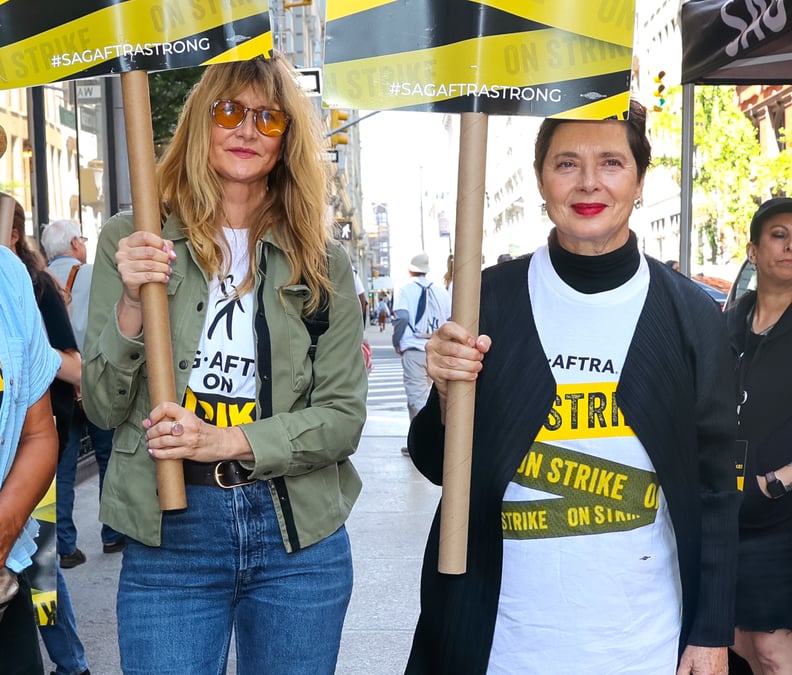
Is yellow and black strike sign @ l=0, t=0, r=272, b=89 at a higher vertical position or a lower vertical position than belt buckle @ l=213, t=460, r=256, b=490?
higher

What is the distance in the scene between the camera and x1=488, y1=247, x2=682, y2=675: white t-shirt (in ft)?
8.13

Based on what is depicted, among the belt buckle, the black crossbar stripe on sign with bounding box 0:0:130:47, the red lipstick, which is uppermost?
the black crossbar stripe on sign with bounding box 0:0:130:47

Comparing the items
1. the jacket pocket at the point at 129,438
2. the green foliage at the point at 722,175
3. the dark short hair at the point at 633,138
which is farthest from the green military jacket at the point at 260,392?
the green foliage at the point at 722,175

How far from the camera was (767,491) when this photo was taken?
369 cm

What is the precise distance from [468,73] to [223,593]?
4.41 ft

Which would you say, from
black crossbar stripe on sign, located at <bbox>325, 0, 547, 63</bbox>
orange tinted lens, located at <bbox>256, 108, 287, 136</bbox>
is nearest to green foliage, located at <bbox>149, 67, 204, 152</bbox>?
orange tinted lens, located at <bbox>256, 108, 287, 136</bbox>

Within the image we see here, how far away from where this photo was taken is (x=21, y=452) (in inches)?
94.3

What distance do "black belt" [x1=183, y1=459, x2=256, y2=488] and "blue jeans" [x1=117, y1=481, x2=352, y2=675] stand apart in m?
0.02

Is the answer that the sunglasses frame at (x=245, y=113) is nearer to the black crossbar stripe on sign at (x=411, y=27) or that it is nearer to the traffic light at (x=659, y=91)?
the black crossbar stripe on sign at (x=411, y=27)

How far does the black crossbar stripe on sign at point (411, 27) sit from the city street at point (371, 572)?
4.55ft

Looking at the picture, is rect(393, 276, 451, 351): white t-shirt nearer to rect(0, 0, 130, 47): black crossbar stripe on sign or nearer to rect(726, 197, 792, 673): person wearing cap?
rect(726, 197, 792, 673): person wearing cap

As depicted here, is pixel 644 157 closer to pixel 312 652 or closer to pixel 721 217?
pixel 312 652

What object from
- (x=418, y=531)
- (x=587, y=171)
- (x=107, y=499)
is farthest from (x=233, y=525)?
(x=418, y=531)

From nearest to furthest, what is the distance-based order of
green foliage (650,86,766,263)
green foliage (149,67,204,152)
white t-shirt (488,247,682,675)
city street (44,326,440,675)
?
white t-shirt (488,247,682,675)
city street (44,326,440,675)
green foliage (650,86,766,263)
green foliage (149,67,204,152)
